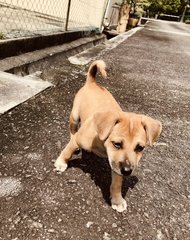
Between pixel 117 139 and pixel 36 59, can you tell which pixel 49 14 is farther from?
pixel 117 139

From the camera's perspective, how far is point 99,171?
122 inches

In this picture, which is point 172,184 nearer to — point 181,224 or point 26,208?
point 181,224

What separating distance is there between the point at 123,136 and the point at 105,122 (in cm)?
18

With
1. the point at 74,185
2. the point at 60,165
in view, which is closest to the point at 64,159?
the point at 60,165

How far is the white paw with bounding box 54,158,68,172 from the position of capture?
2.96 m

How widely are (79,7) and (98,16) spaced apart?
2550mm

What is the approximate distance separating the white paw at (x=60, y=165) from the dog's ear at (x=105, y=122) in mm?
717

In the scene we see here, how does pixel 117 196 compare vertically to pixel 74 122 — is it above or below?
below

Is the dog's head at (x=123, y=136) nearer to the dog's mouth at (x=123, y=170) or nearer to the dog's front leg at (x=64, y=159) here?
the dog's mouth at (x=123, y=170)

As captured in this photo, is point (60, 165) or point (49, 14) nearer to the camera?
point (60, 165)

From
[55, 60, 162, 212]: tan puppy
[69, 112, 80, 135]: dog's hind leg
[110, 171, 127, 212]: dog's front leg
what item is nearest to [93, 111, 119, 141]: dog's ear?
[55, 60, 162, 212]: tan puppy

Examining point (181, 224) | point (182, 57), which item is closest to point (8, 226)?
point (181, 224)

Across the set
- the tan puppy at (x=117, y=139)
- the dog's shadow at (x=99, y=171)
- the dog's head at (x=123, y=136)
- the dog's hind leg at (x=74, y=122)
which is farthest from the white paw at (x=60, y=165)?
the dog's head at (x=123, y=136)

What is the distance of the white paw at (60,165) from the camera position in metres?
2.96
